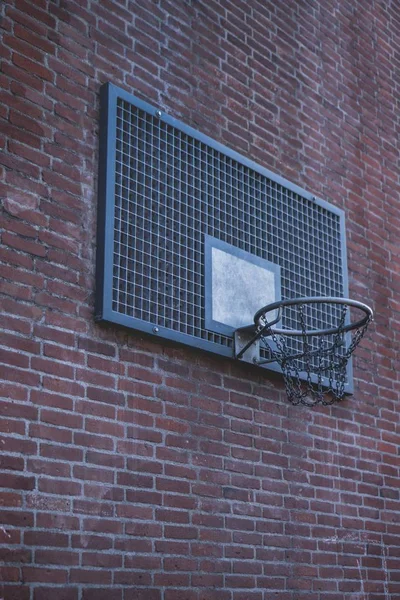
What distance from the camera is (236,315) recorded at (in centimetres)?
515

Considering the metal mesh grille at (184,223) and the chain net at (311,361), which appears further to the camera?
the chain net at (311,361)

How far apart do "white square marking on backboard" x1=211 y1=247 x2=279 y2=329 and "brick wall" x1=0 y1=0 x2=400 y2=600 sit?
0.89 feet

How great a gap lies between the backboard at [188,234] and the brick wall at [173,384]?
0.10 meters

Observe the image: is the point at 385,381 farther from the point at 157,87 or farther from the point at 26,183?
the point at 26,183

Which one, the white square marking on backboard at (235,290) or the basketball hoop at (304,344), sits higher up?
the white square marking on backboard at (235,290)

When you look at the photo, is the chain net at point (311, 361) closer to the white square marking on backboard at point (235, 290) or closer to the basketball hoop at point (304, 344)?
the basketball hoop at point (304, 344)

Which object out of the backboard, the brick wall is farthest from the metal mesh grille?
the brick wall

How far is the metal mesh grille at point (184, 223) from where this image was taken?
470 centimetres

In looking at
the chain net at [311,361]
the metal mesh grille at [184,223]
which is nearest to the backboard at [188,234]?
the metal mesh grille at [184,223]

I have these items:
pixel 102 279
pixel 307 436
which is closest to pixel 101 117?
pixel 102 279

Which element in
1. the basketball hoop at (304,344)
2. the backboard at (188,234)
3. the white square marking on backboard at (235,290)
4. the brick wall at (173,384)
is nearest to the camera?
the brick wall at (173,384)

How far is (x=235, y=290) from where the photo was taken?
5.17 metres

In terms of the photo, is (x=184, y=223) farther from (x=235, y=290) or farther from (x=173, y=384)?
(x=173, y=384)

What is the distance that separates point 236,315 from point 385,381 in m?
1.64
